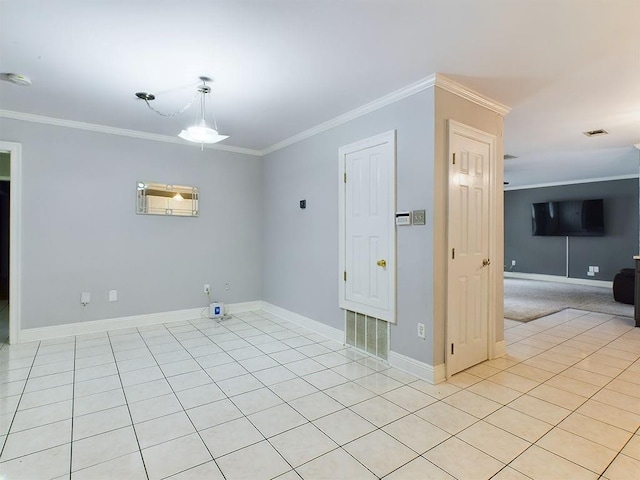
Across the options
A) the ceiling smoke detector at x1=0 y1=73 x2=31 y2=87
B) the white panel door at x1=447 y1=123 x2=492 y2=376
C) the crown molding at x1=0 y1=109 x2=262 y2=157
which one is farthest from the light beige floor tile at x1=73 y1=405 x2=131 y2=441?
the crown molding at x1=0 y1=109 x2=262 y2=157

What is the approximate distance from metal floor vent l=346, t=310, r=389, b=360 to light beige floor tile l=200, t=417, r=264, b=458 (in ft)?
4.92

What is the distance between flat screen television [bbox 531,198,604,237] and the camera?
25.0 feet

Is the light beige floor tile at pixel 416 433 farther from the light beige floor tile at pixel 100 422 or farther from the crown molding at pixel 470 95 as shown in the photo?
the crown molding at pixel 470 95

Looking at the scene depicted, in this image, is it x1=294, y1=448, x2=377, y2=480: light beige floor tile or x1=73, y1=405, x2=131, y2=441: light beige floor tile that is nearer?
x1=294, y1=448, x2=377, y2=480: light beige floor tile

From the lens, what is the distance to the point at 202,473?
171 centimetres

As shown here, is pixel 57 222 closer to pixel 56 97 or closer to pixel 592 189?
pixel 56 97

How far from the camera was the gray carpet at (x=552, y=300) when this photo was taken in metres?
5.26

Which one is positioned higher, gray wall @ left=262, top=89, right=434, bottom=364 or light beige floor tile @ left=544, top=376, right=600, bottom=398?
gray wall @ left=262, top=89, right=434, bottom=364

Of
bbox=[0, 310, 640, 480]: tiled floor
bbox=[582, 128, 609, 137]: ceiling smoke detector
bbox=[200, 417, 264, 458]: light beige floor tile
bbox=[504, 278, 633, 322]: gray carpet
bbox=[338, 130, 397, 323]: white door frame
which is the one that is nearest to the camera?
bbox=[0, 310, 640, 480]: tiled floor

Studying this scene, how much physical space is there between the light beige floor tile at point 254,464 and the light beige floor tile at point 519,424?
1.40 metres

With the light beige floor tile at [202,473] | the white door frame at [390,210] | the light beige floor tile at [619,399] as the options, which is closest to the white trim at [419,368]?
the white door frame at [390,210]

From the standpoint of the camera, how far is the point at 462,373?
296 cm

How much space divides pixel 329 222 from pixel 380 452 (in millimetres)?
2516

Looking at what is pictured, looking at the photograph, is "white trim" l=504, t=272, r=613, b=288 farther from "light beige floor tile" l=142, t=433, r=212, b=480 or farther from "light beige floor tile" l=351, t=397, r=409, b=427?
"light beige floor tile" l=142, t=433, r=212, b=480
